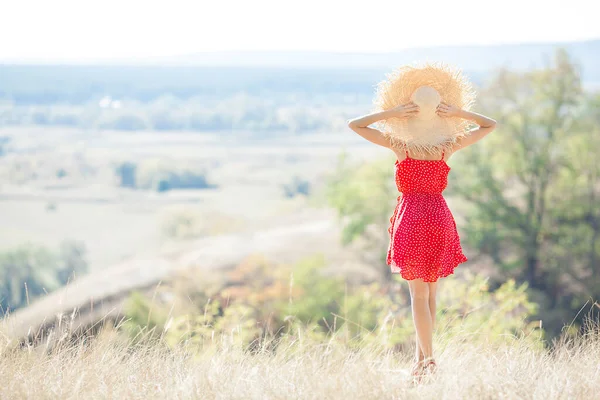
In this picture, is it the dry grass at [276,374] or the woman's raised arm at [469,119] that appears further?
the woman's raised arm at [469,119]

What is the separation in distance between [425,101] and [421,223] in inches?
24.4

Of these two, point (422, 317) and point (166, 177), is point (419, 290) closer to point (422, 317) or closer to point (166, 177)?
point (422, 317)

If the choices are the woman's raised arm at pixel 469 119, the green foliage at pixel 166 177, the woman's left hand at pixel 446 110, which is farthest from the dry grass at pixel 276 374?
the green foliage at pixel 166 177

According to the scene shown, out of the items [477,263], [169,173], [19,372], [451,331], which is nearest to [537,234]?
[477,263]

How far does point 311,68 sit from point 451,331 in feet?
245

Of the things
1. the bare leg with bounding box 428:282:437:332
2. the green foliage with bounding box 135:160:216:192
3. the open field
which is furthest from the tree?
the green foliage with bounding box 135:160:216:192

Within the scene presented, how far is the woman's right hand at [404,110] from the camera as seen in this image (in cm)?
339

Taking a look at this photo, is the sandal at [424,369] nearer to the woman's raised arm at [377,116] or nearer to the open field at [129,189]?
the woman's raised arm at [377,116]

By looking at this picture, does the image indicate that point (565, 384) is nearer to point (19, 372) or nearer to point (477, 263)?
point (19, 372)

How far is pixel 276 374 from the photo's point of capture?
3.19 metres

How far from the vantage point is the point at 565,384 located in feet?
9.58

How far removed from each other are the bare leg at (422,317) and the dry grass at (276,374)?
0.14 meters

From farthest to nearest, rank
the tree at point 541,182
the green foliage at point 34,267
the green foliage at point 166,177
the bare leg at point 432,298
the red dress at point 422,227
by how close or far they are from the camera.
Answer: the green foliage at point 166,177, the green foliage at point 34,267, the tree at point 541,182, the bare leg at point 432,298, the red dress at point 422,227

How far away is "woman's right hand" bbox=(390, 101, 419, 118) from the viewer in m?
3.39
